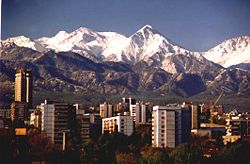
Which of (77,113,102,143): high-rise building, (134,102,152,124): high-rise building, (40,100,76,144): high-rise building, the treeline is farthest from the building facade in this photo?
(40,100,76,144): high-rise building

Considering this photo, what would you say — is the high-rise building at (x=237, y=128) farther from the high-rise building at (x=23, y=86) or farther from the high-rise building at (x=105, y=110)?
the high-rise building at (x=23, y=86)

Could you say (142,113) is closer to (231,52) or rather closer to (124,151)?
(124,151)

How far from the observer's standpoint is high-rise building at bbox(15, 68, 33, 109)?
6.88 metres

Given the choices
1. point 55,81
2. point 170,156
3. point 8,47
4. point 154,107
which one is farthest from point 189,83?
point 8,47

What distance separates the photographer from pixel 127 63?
24.7ft

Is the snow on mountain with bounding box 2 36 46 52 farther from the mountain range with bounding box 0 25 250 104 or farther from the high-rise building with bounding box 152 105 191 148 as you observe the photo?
the high-rise building with bounding box 152 105 191 148

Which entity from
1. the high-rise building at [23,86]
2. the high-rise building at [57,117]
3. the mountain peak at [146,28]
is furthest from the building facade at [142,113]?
the high-rise building at [23,86]

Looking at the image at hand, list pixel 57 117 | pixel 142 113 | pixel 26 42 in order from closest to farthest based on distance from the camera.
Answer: pixel 26 42 < pixel 142 113 < pixel 57 117

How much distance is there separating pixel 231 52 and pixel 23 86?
222cm

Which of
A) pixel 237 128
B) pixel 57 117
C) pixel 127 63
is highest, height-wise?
pixel 127 63

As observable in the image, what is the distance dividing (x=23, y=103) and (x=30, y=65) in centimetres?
49

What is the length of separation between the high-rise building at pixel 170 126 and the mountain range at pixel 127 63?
0.24 meters

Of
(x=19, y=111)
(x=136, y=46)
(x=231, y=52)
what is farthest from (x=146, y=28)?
(x=19, y=111)

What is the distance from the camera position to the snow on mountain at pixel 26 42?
254 inches
